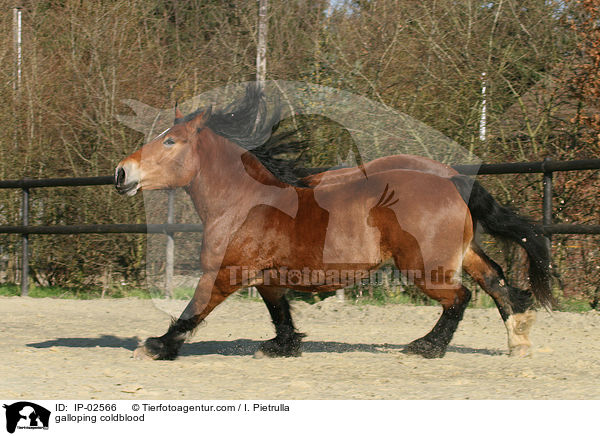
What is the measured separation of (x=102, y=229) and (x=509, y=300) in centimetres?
486

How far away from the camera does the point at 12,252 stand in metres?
9.17

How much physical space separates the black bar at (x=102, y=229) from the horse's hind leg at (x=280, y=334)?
2.64 meters

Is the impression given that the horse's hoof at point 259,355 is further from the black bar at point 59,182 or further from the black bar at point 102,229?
the black bar at point 59,182

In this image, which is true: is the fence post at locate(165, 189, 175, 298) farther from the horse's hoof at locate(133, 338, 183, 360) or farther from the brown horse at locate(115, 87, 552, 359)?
the horse's hoof at locate(133, 338, 183, 360)

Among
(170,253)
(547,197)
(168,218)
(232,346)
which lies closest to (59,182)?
(168,218)

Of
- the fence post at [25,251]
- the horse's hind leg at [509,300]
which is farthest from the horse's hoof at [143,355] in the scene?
the fence post at [25,251]

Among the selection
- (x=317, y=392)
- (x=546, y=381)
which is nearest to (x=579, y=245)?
(x=546, y=381)

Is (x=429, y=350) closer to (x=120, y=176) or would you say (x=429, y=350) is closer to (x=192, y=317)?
(x=192, y=317)

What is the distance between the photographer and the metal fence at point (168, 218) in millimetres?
5734

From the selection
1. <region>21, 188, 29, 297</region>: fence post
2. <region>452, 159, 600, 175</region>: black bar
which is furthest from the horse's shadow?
<region>21, 188, 29, 297</region>: fence post
